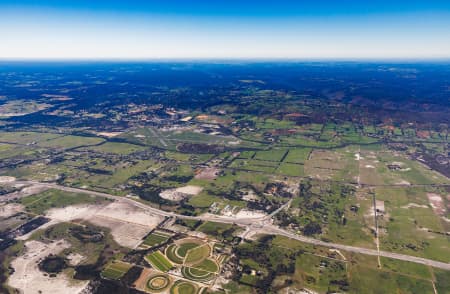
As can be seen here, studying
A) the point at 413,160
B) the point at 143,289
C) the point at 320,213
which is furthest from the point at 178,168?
the point at 413,160

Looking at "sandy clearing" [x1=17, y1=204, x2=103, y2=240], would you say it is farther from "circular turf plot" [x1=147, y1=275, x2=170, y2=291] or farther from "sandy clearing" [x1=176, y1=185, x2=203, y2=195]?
"circular turf plot" [x1=147, y1=275, x2=170, y2=291]

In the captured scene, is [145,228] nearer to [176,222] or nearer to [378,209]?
[176,222]

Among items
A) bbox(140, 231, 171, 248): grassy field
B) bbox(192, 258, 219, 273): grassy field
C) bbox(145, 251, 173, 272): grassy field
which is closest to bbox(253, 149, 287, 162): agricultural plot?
bbox(140, 231, 171, 248): grassy field

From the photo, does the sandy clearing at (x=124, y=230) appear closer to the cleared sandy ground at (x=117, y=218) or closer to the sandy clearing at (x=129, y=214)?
the cleared sandy ground at (x=117, y=218)

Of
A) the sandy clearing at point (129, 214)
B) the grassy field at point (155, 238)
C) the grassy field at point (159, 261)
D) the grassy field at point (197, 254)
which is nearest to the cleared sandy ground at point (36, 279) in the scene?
the grassy field at point (159, 261)

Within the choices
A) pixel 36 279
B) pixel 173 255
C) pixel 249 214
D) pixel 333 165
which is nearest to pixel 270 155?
pixel 333 165

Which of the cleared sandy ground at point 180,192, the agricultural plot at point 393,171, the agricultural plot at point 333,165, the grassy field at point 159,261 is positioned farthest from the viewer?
the agricultural plot at point 333,165
